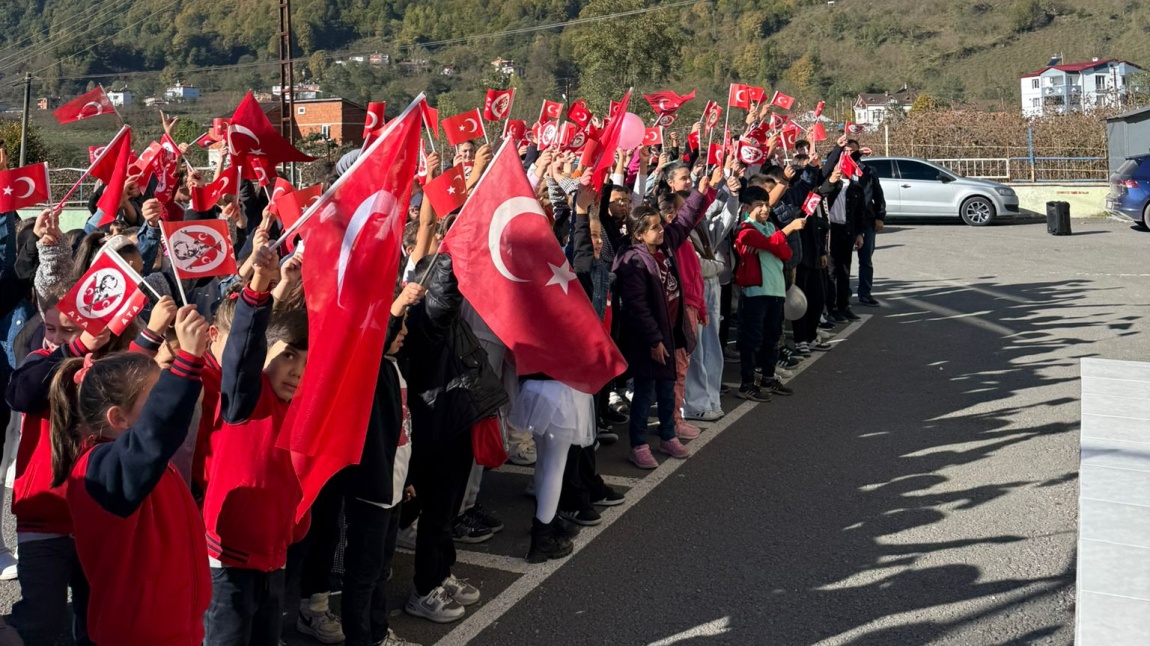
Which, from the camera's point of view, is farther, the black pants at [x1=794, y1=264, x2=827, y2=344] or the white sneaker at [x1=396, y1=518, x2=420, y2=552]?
the black pants at [x1=794, y1=264, x2=827, y2=344]

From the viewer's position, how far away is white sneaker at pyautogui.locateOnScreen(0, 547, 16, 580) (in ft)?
17.6

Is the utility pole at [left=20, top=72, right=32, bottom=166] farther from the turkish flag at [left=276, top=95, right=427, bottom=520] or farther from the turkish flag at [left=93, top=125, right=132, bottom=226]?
the turkish flag at [left=276, top=95, right=427, bottom=520]

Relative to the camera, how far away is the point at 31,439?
3924 millimetres

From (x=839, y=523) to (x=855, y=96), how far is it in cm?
10796

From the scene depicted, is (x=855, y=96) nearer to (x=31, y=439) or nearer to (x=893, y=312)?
(x=893, y=312)

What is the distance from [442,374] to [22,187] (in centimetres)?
271

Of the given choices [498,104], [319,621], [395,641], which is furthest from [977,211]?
[319,621]

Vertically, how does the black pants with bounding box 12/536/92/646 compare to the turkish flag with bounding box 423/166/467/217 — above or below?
below

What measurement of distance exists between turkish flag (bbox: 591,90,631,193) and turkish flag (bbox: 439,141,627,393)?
1816 mm

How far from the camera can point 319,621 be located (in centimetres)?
471

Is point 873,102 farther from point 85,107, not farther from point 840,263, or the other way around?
point 85,107

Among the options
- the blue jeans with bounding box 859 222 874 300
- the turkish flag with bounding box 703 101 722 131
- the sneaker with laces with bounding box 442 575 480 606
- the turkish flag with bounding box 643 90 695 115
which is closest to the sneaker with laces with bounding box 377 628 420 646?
the sneaker with laces with bounding box 442 575 480 606

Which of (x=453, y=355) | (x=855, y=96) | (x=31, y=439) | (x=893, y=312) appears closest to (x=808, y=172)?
(x=893, y=312)

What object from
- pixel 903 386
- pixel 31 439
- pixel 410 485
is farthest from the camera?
pixel 903 386
